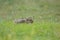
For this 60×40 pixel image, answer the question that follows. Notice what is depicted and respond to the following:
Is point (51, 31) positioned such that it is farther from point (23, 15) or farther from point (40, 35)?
point (23, 15)

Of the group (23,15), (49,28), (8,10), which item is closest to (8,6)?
(8,10)

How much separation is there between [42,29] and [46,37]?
217mm

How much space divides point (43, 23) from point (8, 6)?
0.85 meters

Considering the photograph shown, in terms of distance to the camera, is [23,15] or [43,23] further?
[23,15]

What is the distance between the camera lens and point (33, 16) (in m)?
3.62

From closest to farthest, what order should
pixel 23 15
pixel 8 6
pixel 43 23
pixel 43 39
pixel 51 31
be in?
1. pixel 43 39
2. pixel 51 31
3. pixel 43 23
4. pixel 23 15
5. pixel 8 6

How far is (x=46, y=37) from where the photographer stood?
3.03 meters

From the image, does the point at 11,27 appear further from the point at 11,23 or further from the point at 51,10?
the point at 51,10

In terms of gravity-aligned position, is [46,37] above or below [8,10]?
below

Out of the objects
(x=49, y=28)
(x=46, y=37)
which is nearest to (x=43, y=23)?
(x=49, y=28)

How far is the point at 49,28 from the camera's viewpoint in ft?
10.6

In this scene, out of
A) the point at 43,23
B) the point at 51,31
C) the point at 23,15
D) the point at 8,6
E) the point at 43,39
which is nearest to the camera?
the point at 43,39

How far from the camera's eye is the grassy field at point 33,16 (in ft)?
9.97

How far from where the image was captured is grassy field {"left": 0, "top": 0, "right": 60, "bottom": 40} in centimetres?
304
